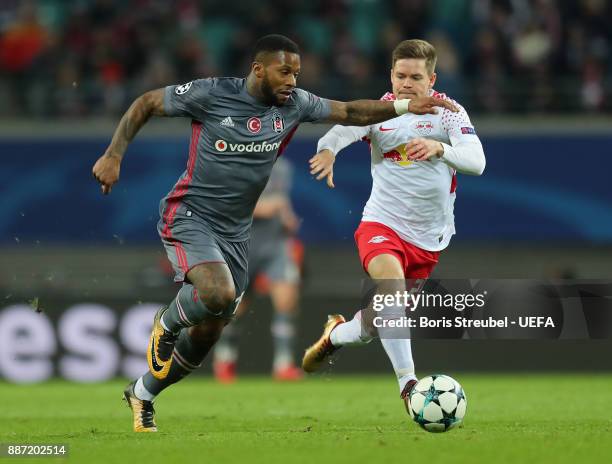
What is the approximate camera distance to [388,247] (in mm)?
7953

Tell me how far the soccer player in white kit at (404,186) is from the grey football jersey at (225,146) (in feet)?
1.56

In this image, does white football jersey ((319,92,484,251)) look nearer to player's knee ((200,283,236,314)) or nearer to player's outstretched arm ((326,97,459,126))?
player's outstretched arm ((326,97,459,126))

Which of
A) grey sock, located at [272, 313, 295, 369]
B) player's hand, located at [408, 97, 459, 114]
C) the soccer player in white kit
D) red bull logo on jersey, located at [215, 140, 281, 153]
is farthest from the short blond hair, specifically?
grey sock, located at [272, 313, 295, 369]

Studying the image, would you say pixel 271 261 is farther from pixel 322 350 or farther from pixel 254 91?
pixel 254 91

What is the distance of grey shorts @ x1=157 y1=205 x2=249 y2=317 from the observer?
7.25m

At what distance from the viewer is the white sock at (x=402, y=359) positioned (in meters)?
7.68

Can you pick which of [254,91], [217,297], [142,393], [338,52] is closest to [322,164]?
[254,91]

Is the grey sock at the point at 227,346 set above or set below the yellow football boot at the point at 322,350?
above

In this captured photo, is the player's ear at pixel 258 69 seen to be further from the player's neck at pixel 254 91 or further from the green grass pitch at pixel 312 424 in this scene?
the green grass pitch at pixel 312 424

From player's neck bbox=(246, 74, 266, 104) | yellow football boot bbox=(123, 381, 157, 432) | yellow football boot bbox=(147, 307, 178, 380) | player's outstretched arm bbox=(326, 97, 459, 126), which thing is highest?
player's neck bbox=(246, 74, 266, 104)

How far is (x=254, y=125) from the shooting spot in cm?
741

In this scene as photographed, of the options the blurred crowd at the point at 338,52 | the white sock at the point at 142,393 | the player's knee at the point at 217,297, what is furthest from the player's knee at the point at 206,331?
the blurred crowd at the point at 338,52

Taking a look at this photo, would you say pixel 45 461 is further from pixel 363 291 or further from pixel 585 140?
pixel 585 140

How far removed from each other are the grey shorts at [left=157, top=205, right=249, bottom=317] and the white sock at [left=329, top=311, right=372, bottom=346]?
90cm
